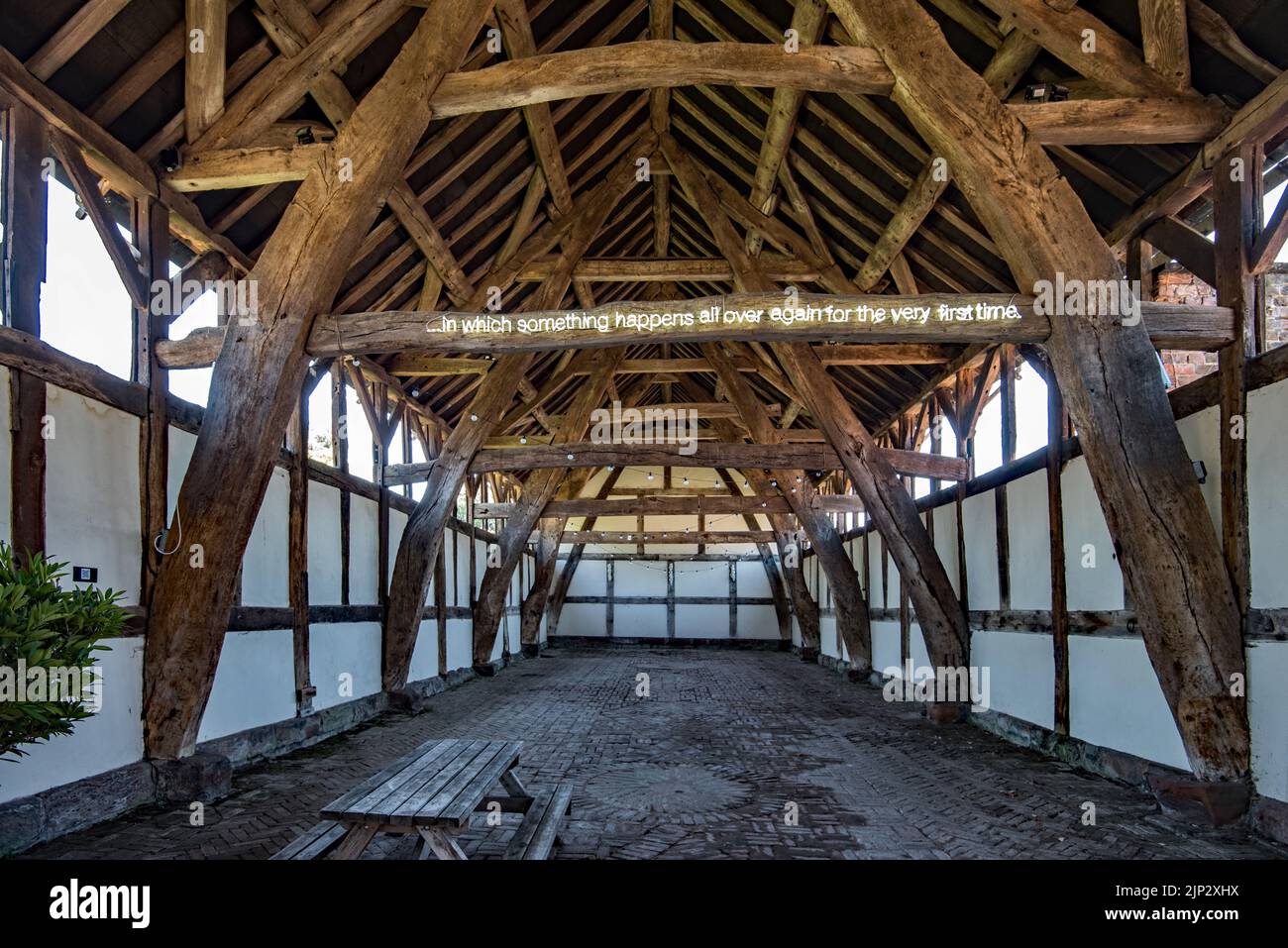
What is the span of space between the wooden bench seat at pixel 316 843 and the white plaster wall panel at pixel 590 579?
20.8 m

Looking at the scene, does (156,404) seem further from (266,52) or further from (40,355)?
(266,52)

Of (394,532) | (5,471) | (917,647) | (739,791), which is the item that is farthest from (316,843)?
(917,647)

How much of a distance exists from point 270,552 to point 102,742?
9.44ft

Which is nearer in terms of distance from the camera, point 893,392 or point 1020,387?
point 1020,387

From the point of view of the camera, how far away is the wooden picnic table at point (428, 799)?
341cm

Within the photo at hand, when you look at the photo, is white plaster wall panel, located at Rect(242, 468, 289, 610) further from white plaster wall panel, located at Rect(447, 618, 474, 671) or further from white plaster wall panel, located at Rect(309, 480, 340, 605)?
white plaster wall panel, located at Rect(447, 618, 474, 671)

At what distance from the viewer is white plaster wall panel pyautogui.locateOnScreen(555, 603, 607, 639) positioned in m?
25.0

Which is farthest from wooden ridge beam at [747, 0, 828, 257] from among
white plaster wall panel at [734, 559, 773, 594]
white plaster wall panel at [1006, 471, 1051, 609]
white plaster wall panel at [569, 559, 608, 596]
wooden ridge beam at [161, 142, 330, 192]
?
white plaster wall panel at [569, 559, 608, 596]

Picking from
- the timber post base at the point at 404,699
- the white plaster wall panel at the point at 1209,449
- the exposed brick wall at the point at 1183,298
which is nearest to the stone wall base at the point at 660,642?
the timber post base at the point at 404,699

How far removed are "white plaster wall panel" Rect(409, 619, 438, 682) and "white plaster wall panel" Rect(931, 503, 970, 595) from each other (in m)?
7.42

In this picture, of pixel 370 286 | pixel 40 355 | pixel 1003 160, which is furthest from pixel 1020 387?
pixel 40 355
